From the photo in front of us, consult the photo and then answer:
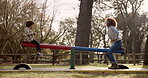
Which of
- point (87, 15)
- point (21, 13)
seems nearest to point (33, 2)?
point (21, 13)

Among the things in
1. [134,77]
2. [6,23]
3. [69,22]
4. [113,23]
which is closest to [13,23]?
[6,23]

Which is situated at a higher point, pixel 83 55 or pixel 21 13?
pixel 21 13

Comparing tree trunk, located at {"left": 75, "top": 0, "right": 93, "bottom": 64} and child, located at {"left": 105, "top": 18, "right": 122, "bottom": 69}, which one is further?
tree trunk, located at {"left": 75, "top": 0, "right": 93, "bottom": 64}

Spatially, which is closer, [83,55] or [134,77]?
[134,77]

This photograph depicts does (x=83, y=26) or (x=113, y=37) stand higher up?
(x=83, y=26)

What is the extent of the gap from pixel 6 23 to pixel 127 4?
1767cm

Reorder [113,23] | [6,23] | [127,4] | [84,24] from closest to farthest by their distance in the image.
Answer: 1. [113,23]
2. [84,24]
3. [6,23]
4. [127,4]

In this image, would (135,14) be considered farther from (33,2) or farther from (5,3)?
(5,3)

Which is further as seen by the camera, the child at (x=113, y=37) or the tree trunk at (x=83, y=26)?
the tree trunk at (x=83, y=26)

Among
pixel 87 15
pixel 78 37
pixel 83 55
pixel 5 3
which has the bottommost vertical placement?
pixel 83 55

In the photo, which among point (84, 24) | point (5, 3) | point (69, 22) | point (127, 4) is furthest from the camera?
point (69, 22)

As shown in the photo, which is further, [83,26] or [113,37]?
[83,26]

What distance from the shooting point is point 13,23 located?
21859 mm

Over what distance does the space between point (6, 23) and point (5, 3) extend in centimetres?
243
